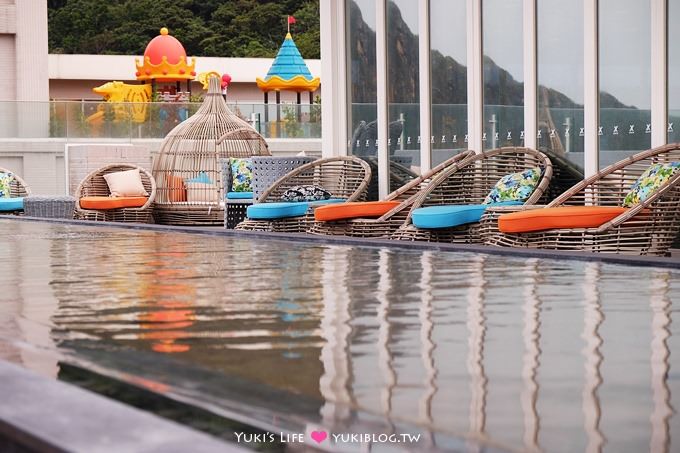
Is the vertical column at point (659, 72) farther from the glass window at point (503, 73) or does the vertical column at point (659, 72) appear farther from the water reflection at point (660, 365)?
the water reflection at point (660, 365)

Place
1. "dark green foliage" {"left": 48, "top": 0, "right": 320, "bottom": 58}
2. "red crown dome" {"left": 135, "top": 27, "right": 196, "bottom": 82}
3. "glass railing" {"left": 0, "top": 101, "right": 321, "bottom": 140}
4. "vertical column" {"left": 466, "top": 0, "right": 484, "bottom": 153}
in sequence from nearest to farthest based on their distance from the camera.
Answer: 1. "vertical column" {"left": 466, "top": 0, "right": 484, "bottom": 153}
2. "glass railing" {"left": 0, "top": 101, "right": 321, "bottom": 140}
3. "red crown dome" {"left": 135, "top": 27, "right": 196, "bottom": 82}
4. "dark green foliage" {"left": 48, "top": 0, "right": 320, "bottom": 58}

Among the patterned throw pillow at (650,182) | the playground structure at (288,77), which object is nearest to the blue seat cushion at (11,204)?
the patterned throw pillow at (650,182)

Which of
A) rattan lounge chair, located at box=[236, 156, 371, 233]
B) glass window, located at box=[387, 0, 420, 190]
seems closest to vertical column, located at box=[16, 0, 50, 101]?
rattan lounge chair, located at box=[236, 156, 371, 233]

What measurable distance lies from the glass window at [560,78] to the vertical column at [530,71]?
0.03 metres

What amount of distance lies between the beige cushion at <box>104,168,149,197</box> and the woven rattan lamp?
28 cm

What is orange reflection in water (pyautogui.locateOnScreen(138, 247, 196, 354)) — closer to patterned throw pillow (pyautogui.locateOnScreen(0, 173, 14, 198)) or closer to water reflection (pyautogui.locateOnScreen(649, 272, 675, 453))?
water reflection (pyautogui.locateOnScreen(649, 272, 675, 453))

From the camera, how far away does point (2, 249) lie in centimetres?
627

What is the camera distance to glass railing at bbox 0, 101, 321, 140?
61.7 ft

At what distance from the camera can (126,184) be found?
14.9 meters

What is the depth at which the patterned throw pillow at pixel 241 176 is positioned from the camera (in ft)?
41.2

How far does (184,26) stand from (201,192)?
33447 millimetres

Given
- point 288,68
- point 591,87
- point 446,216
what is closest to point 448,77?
point 591,87

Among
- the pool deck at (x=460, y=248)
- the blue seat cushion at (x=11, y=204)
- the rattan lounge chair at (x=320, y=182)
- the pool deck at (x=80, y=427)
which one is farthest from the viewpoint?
the blue seat cushion at (x=11, y=204)

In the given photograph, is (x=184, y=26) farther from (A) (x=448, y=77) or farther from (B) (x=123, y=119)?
(A) (x=448, y=77)
